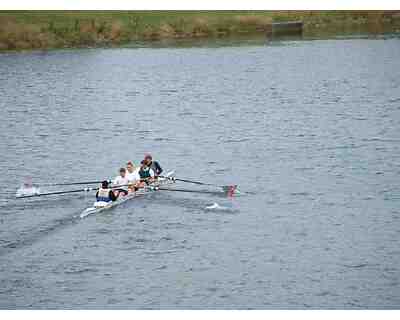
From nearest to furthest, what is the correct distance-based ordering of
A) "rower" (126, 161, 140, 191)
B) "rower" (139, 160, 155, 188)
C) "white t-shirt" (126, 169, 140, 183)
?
"rower" (126, 161, 140, 191) < "white t-shirt" (126, 169, 140, 183) < "rower" (139, 160, 155, 188)

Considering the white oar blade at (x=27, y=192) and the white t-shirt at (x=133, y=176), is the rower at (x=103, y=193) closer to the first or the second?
the white t-shirt at (x=133, y=176)

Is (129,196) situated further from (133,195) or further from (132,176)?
(132,176)

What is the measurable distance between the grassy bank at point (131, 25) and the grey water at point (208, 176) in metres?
1.77

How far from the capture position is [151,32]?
51250 mm

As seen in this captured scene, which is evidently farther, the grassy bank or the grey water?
the grassy bank

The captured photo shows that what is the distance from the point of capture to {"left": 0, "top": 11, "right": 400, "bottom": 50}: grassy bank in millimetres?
41812

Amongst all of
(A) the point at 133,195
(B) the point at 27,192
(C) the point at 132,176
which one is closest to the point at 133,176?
(C) the point at 132,176

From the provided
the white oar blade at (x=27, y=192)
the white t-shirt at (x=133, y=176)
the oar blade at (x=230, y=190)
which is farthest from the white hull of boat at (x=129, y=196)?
the oar blade at (x=230, y=190)

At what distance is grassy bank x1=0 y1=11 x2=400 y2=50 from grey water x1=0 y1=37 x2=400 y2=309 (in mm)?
1774

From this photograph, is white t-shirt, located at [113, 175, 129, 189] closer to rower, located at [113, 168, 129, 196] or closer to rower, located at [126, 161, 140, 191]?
rower, located at [113, 168, 129, 196]

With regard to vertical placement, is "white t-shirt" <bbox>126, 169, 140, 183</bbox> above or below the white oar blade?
above

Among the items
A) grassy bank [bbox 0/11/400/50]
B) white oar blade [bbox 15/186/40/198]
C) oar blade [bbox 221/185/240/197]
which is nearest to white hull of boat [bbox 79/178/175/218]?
white oar blade [bbox 15/186/40/198]

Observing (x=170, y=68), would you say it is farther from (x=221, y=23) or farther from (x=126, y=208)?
(x=126, y=208)

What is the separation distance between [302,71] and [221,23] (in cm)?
831
